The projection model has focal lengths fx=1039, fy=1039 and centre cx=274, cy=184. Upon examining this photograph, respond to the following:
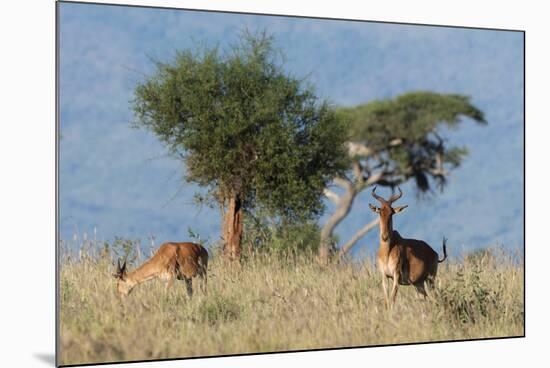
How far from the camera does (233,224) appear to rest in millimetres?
14320

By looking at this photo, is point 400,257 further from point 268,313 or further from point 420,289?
point 268,313

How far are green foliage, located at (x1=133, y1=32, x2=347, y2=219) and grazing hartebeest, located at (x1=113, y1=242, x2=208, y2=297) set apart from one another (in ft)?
7.85

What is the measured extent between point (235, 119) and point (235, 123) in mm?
69

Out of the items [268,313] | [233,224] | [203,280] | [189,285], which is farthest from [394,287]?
[233,224]

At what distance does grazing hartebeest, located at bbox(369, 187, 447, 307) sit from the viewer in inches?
439

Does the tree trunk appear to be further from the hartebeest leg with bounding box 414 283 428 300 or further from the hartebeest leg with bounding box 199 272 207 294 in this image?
the hartebeest leg with bounding box 414 283 428 300

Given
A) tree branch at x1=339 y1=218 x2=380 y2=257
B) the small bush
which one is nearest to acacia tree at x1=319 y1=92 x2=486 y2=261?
tree branch at x1=339 y1=218 x2=380 y2=257

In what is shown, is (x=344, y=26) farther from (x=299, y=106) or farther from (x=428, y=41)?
(x=299, y=106)

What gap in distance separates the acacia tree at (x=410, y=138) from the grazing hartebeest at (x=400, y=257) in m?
18.4

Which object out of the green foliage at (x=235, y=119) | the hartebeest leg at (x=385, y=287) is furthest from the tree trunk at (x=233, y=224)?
the hartebeest leg at (x=385, y=287)

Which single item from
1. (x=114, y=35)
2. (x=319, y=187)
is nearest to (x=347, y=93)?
(x=114, y=35)

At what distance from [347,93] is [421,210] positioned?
3.78 meters

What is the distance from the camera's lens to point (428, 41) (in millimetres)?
26297

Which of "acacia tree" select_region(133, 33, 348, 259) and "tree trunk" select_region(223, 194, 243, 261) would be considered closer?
"acacia tree" select_region(133, 33, 348, 259)
